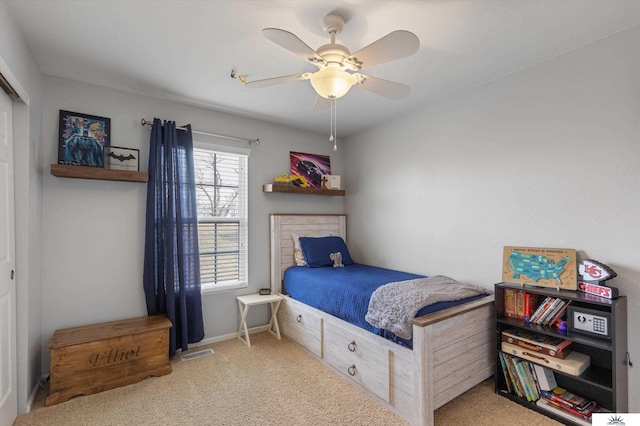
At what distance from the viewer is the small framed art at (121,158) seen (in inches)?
105

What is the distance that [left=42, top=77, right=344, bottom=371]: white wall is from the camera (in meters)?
2.51

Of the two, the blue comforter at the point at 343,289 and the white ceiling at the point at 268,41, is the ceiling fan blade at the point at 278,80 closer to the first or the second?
the white ceiling at the point at 268,41

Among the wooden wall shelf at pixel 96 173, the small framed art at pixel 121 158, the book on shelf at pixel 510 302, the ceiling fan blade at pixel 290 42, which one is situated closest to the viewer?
the ceiling fan blade at pixel 290 42

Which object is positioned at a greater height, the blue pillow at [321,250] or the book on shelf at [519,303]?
the blue pillow at [321,250]

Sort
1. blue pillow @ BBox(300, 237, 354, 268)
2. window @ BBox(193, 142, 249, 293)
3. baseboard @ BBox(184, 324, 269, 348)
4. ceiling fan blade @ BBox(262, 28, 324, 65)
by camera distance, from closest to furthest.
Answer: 1. ceiling fan blade @ BBox(262, 28, 324, 65)
2. baseboard @ BBox(184, 324, 269, 348)
3. window @ BBox(193, 142, 249, 293)
4. blue pillow @ BBox(300, 237, 354, 268)

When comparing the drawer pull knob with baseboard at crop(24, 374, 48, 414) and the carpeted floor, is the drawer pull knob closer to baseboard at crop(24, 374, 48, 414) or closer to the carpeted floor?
the carpeted floor

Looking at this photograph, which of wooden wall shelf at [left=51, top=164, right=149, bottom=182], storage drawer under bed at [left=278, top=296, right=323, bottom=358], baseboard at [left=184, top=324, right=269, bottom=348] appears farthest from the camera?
baseboard at [left=184, top=324, right=269, bottom=348]

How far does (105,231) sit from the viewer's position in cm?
272

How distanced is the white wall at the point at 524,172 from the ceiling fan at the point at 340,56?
1.19 metres

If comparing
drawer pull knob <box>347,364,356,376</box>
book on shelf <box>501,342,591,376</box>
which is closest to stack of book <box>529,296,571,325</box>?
book on shelf <box>501,342,591,376</box>

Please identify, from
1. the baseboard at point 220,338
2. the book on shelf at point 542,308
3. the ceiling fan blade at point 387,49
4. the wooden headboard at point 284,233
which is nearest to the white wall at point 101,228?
the baseboard at point 220,338

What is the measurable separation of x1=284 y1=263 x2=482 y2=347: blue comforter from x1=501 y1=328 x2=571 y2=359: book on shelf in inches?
15.2

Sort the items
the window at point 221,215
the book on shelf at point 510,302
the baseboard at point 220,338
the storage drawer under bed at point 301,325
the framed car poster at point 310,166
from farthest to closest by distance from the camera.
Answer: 1. the framed car poster at point 310,166
2. the window at point 221,215
3. the baseboard at point 220,338
4. the storage drawer under bed at point 301,325
5. the book on shelf at point 510,302

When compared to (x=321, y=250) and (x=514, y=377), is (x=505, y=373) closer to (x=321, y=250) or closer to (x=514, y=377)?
(x=514, y=377)
